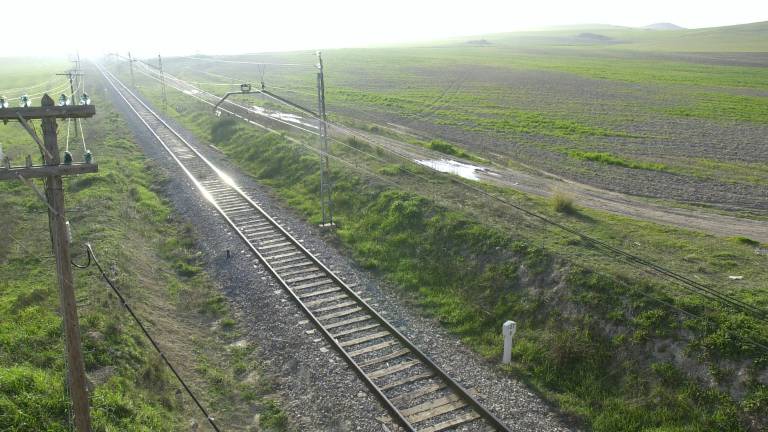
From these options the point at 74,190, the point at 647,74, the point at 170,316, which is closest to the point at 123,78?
the point at 74,190

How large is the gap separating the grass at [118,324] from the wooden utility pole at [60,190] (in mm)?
1402

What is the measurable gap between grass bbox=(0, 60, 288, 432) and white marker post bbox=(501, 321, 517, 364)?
214 inches

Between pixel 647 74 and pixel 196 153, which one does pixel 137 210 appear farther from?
pixel 647 74

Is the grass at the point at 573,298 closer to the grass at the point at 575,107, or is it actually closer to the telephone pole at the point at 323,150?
the telephone pole at the point at 323,150

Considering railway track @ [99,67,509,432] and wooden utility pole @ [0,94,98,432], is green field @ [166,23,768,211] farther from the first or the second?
wooden utility pole @ [0,94,98,432]

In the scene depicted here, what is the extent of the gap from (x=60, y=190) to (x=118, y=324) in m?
6.11

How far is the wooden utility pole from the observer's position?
25.3 ft

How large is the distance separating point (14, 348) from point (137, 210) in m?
12.8

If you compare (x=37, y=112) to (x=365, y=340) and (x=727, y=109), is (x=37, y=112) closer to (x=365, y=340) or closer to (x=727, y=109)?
(x=365, y=340)

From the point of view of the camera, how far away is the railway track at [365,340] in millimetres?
11305

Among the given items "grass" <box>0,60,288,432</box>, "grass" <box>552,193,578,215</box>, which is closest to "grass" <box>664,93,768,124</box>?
"grass" <box>552,193,578,215</box>

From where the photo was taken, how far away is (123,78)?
93188 mm

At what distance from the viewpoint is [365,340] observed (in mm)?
13992

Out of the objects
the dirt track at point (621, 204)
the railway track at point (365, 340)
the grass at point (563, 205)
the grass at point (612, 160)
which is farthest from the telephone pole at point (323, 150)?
the grass at point (612, 160)
